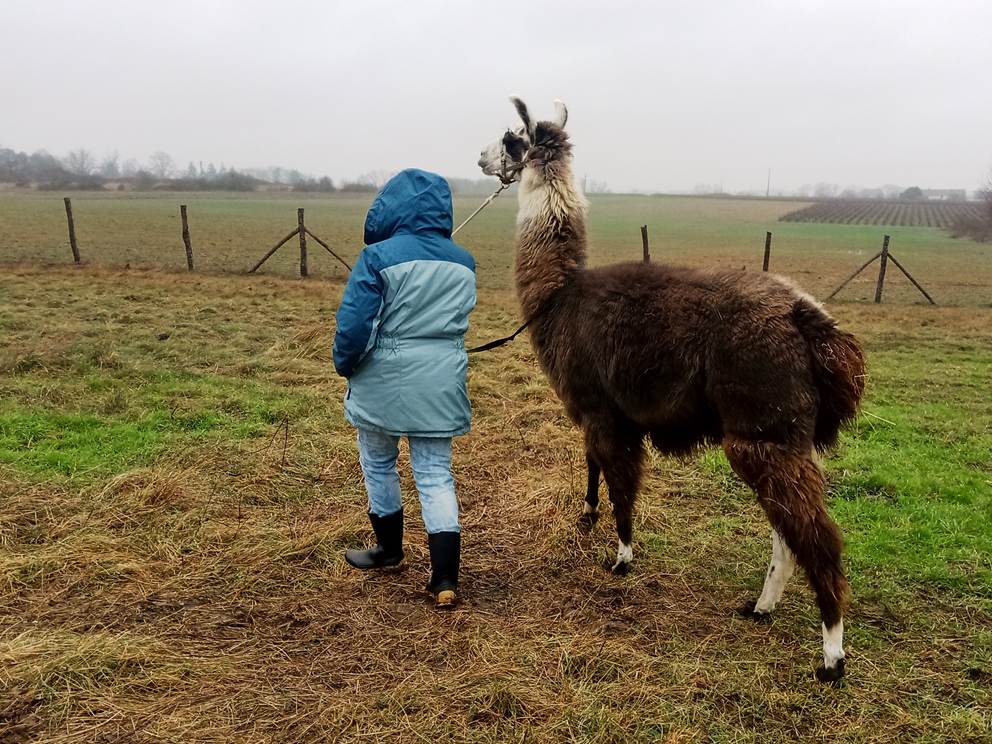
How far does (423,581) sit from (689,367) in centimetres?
186

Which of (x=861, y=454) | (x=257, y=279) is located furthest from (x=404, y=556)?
(x=257, y=279)

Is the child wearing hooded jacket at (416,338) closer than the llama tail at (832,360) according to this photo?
No

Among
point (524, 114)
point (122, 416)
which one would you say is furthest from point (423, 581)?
point (122, 416)

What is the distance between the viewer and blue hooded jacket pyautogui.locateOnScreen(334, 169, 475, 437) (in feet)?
11.1

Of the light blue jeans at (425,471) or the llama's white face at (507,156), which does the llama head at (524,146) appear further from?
the light blue jeans at (425,471)

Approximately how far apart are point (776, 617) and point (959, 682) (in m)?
0.81

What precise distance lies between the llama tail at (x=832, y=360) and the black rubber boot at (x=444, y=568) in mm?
1897

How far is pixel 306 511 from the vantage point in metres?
4.72

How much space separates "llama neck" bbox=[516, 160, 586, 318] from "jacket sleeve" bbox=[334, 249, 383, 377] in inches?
53.8

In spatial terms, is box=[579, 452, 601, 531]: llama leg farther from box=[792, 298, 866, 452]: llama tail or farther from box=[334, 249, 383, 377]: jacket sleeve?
box=[334, 249, 383, 377]: jacket sleeve

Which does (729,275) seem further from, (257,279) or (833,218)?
(833,218)

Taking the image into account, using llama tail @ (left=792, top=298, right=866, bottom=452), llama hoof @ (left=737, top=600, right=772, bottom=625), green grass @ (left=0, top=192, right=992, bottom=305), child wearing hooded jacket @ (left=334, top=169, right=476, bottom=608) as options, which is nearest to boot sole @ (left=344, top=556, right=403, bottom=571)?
child wearing hooded jacket @ (left=334, top=169, right=476, bottom=608)

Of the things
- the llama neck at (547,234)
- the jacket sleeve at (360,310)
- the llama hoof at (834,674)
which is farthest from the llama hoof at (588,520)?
the jacket sleeve at (360,310)

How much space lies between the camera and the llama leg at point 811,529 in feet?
10.2
